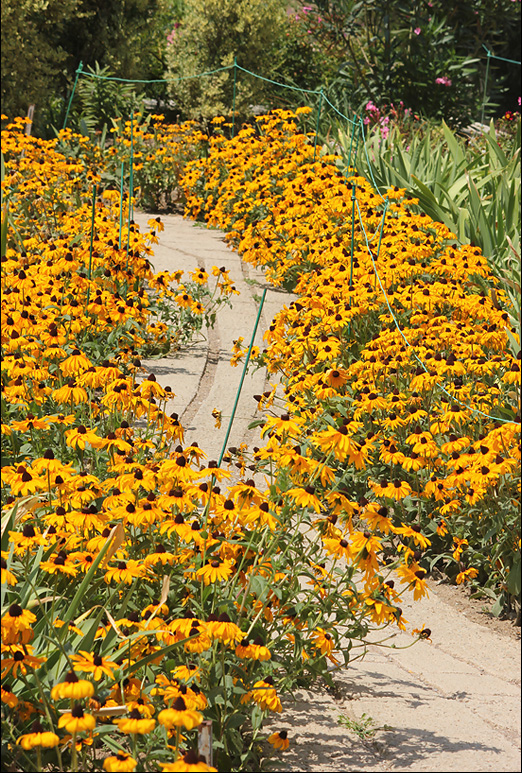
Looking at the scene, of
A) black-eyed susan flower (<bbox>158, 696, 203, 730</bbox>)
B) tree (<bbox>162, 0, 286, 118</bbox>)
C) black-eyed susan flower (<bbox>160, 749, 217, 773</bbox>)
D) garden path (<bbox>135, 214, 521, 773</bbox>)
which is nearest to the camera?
black-eyed susan flower (<bbox>160, 749, 217, 773</bbox>)

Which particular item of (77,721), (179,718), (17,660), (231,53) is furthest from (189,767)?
(231,53)

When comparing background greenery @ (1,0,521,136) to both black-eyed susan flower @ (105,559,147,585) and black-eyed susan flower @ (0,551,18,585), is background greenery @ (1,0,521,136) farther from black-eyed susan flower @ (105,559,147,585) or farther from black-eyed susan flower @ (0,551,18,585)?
black-eyed susan flower @ (0,551,18,585)

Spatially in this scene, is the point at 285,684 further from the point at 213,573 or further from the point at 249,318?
A: the point at 249,318

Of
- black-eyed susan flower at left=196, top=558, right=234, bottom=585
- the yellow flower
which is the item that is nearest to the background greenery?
the yellow flower

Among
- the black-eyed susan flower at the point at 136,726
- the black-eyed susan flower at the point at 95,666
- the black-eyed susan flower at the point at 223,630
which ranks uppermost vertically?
the black-eyed susan flower at the point at 223,630

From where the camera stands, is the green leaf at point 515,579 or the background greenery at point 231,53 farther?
the background greenery at point 231,53

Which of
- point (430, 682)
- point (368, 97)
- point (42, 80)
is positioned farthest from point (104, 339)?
point (368, 97)

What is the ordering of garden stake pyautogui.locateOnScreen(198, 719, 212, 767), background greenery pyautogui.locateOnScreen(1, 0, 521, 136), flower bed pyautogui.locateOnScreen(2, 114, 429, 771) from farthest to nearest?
1. background greenery pyautogui.locateOnScreen(1, 0, 521, 136)
2. flower bed pyautogui.locateOnScreen(2, 114, 429, 771)
3. garden stake pyautogui.locateOnScreen(198, 719, 212, 767)

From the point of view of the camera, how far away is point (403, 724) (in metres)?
2.21

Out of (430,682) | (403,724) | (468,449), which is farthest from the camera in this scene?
(468,449)

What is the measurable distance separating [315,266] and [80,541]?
3.71 meters

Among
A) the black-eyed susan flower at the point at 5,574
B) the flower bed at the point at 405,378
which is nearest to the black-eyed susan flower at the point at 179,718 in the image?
the black-eyed susan flower at the point at 5,574

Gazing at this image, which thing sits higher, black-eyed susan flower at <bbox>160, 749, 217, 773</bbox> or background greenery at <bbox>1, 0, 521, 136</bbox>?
background greenery at <bbox>1, 0, 521, 136</bbox>

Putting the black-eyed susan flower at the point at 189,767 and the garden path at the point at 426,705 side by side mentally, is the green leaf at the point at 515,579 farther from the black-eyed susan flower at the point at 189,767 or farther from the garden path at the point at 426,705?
the black-eyed susan flower at the point at 189,767
